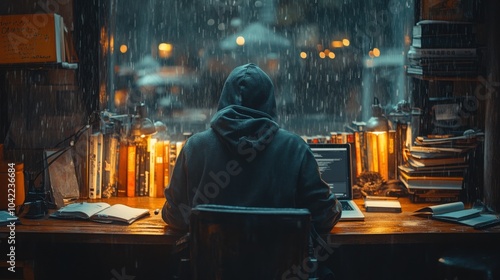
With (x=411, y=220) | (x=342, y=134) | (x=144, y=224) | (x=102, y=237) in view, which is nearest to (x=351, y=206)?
(x=411, y=220)

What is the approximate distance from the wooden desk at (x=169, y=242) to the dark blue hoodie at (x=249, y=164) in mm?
227

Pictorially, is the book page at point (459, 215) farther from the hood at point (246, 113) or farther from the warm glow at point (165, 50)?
the warm glow at point (165, 50)

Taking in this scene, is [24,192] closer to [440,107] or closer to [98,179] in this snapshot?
[98,179]

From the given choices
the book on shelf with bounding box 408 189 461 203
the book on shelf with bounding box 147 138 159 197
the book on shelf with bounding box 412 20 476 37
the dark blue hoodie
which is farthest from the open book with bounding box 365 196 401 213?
the book on shelf with bounding box 147 138 159 197

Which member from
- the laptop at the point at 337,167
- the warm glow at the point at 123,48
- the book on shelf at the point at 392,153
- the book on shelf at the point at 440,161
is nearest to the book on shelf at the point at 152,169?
the warm glow at the point at 123,48

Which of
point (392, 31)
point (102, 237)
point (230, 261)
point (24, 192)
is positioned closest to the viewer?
point (230, 261)

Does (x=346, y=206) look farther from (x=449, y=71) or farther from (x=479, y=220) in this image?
(x=449, y=71)

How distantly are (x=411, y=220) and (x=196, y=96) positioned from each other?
1984mm

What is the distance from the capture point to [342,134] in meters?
3.82

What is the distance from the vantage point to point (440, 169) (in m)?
3.60

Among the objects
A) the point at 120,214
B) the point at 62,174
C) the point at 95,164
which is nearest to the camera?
the point at 120,214

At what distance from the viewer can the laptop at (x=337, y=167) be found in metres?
3.55

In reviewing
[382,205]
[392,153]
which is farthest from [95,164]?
[392,153]

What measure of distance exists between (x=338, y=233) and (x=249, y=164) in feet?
1.93
